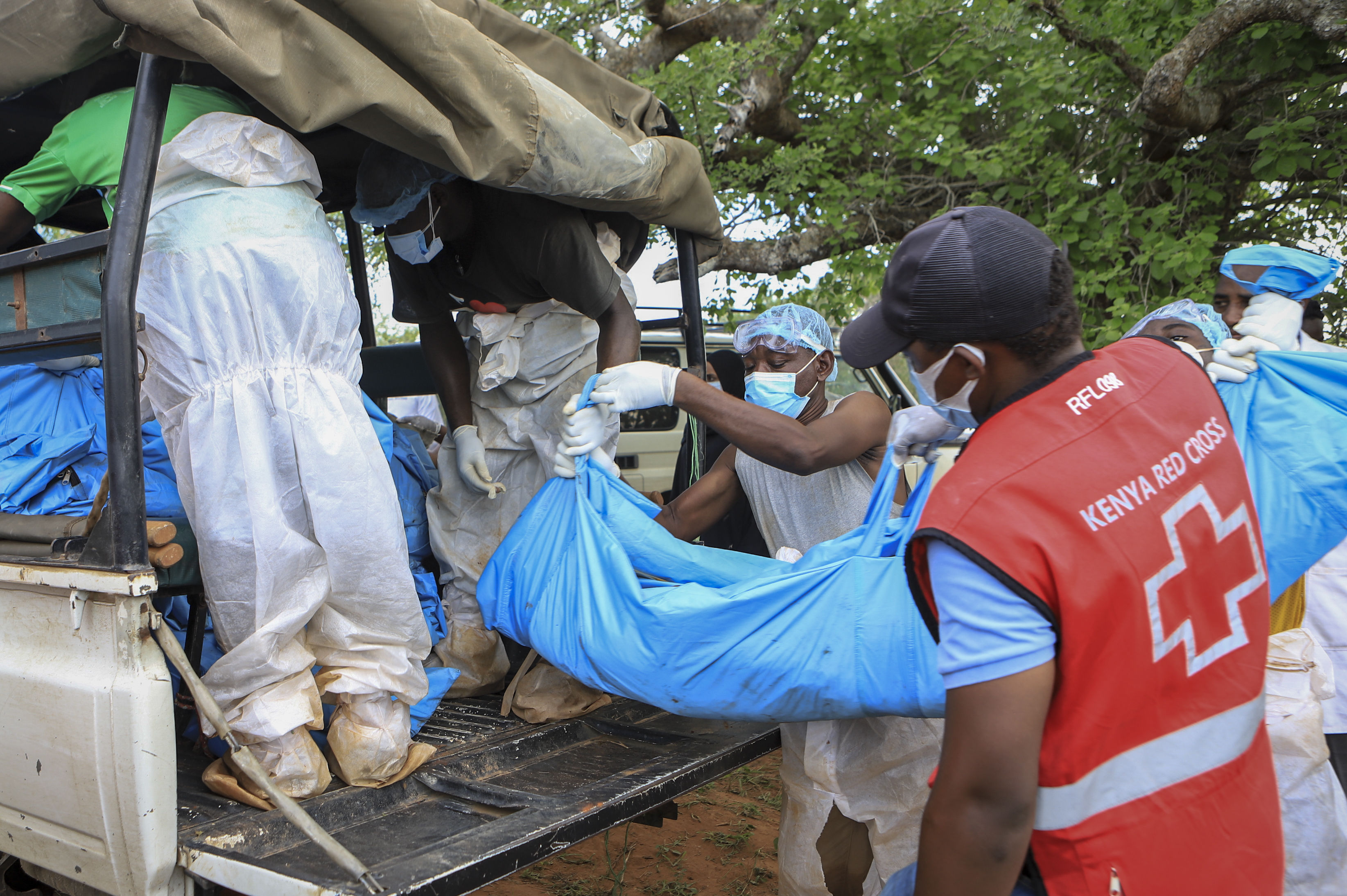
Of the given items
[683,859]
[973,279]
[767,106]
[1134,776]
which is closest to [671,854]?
[683,859]

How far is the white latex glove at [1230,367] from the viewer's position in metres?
2.50

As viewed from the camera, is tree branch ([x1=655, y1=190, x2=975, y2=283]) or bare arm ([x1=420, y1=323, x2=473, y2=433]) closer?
bare arm ([x1=420, y1=323, x2=473, y2=433])

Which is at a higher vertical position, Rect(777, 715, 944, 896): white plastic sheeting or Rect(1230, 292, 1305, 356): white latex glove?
Rect(1230, 292, 1305, 356): white latex glove

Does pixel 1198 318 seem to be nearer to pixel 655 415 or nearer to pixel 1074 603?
pixel 1074 603

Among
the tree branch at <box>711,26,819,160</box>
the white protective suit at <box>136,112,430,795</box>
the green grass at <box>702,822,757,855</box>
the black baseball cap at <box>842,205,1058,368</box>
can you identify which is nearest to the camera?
the black baseball cap at <box>842,205,1058,368</box>

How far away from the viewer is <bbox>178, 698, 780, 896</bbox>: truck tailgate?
169 centimetres

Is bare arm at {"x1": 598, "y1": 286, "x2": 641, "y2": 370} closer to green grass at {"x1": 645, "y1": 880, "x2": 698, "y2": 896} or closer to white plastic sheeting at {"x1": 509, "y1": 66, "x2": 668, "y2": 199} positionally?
white plastic sheeting at {"x1": 509, "y1": 66, "x2": 668, "y2": 199}

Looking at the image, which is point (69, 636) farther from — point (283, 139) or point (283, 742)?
point (283, 139)

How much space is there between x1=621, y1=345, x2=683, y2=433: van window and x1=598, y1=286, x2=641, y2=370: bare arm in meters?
4.01

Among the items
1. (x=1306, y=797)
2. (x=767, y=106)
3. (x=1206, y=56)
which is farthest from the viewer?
(x=767, y=106)

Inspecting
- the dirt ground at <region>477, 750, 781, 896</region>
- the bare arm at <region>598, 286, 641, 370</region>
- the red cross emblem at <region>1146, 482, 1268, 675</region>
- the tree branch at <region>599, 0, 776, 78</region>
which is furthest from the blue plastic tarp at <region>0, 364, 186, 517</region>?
the tree branch at <region>599, 0, 776, 78</region>

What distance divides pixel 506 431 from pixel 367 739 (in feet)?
3.99

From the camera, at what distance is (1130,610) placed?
3.92 feet

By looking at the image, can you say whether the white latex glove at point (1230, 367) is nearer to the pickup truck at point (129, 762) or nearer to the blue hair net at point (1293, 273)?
the blue hair net at point (1293, 273)
